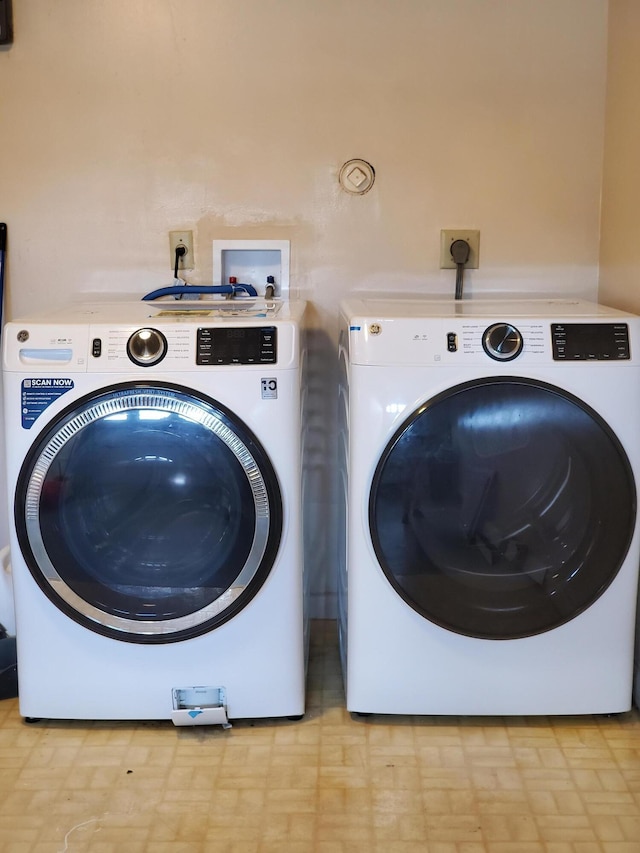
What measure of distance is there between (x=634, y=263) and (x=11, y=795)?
188 centimetres

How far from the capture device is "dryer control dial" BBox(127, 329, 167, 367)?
6.15 feet

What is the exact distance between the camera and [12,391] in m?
1.88

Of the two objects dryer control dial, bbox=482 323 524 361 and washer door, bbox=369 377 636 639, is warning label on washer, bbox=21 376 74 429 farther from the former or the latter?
dryer control dial, bbox=482 323 524 361

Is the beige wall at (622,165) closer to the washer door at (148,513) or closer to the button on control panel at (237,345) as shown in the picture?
the button on control panel at (237,345)

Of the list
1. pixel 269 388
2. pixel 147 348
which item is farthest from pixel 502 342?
pixel 147 348

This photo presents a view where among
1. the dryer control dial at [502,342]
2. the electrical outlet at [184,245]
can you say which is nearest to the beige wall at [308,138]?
the electrical outlet at [184,245]

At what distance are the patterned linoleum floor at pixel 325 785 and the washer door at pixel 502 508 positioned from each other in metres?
0.28

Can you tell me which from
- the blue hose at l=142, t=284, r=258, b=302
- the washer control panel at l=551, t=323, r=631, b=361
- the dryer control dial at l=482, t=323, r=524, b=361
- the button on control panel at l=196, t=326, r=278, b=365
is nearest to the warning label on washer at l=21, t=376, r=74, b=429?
the button on control panel at l=196, t=326, r=278, b=365

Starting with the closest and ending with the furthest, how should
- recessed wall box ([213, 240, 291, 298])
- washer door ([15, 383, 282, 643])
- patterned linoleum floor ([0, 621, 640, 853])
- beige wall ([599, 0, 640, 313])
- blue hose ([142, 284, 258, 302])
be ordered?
patterned linoleum floor ([0, 621, 640, 853]) → washer door ([15, 383, 282, 643]) → beige wall ([599, 0, 640, 313]) → blue hose ([142, 284, 258, 302]) → recessed wall box ([213, 240, 291, 298])

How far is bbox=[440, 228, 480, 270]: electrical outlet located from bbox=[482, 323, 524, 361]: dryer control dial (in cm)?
62

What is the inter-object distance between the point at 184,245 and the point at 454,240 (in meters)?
0.75

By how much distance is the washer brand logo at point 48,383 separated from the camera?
6.15 ft

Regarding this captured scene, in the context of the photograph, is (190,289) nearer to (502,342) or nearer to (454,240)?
(454,240)

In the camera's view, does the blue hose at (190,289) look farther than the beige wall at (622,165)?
Yes
